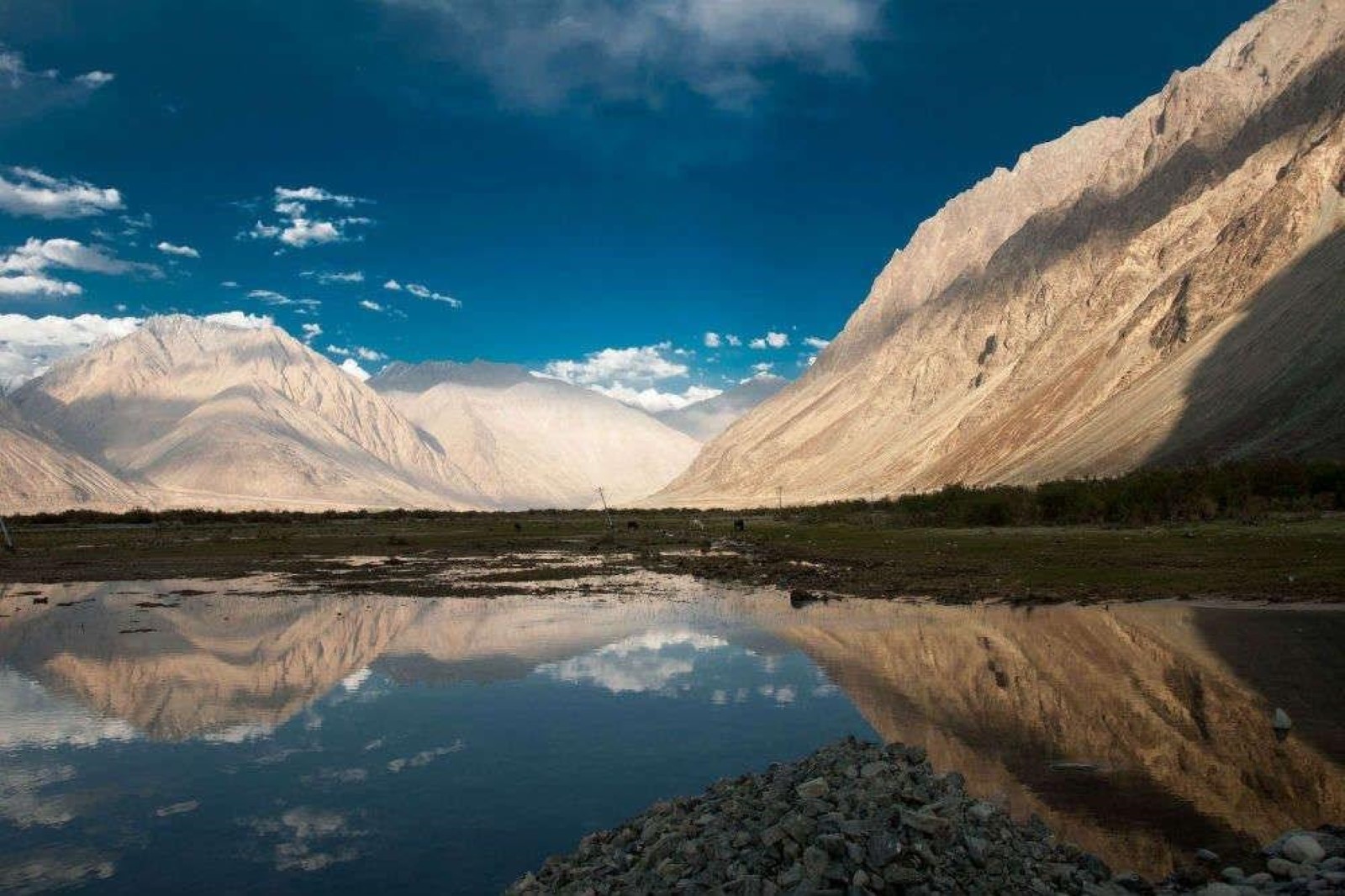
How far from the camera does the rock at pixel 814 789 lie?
26.5 ft

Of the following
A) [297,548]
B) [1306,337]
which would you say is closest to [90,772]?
[297,548]

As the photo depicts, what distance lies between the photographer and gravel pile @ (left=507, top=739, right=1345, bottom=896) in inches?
272

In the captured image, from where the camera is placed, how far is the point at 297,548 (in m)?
54.9

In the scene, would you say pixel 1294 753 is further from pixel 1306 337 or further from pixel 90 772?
pixel 1306 337

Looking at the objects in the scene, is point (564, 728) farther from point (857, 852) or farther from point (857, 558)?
point (857, 558)

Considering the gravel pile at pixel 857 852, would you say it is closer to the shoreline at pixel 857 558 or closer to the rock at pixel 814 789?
the rock at pixel 814 789

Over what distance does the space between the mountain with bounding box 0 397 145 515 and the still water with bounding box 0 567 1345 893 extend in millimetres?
153192

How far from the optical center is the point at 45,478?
517 feet

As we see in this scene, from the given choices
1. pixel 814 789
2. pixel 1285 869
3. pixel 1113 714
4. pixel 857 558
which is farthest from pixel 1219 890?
pixel 857 558

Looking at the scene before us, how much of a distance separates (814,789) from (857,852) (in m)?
1.19

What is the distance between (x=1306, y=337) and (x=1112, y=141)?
114161 millimetres

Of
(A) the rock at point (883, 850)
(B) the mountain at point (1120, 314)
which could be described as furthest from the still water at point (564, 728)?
(B) the mountain at point (1120, 314)

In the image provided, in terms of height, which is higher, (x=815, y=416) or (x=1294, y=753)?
(x=815, y=416)

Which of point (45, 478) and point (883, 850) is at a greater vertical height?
point (45, 478)
